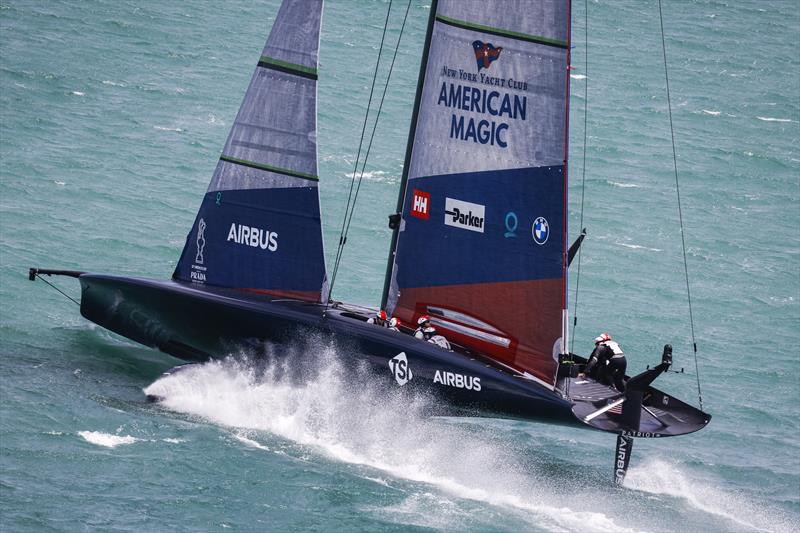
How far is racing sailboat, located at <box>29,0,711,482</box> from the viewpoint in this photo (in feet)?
65.1

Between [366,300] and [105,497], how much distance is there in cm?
1146

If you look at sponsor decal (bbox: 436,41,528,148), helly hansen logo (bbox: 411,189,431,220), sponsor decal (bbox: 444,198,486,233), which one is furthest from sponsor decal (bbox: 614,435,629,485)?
sponsor decal (bbox: 436,41,528,148)

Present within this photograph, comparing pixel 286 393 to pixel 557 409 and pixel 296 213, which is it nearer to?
pixel 296 213

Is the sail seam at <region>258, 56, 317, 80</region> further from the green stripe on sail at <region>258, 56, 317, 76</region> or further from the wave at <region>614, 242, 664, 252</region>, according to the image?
the wave at <region>614, 242, 664, 252</region>

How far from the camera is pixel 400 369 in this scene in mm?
20109

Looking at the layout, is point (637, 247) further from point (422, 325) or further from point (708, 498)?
point (422, 325)

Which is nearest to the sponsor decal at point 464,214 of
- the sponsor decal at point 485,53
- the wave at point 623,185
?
the sponsor decal at point 485,53

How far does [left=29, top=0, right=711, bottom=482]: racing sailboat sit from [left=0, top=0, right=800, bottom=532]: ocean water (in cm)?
90

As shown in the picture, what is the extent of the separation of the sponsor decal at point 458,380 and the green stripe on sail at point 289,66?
5303 mm

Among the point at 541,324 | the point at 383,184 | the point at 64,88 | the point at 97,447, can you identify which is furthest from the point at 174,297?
the point at 64,88

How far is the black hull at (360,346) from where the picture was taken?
1991cm

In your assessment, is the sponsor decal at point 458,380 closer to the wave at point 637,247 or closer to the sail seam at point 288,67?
the sail seam at point 288,67

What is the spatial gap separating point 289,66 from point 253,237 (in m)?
2.88

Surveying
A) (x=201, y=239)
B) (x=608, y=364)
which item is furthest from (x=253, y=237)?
(x=608, y=364)
